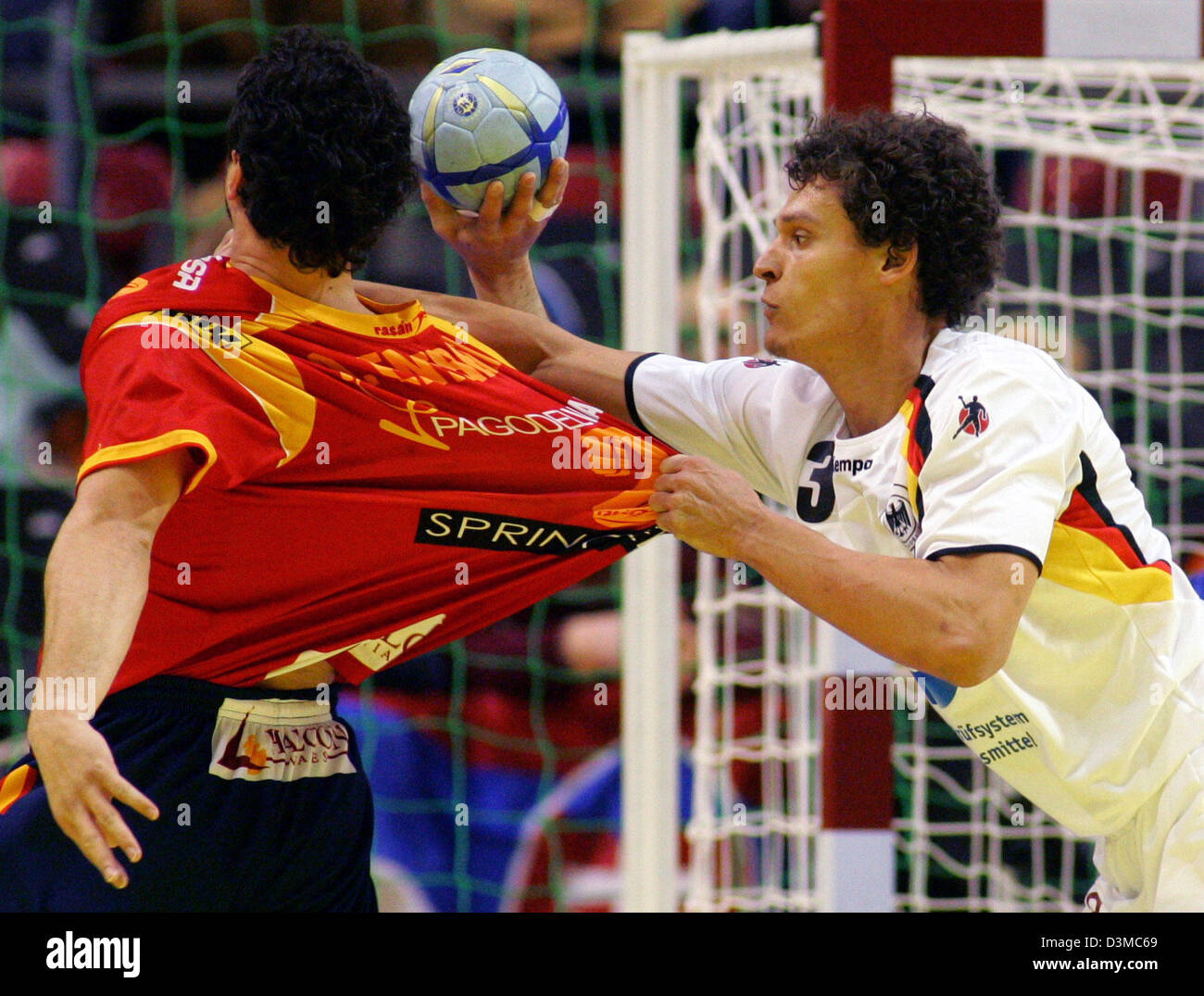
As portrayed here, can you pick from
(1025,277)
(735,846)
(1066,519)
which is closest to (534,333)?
(1066,519)

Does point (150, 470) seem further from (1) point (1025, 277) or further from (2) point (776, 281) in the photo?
(1) point (1025, 277)

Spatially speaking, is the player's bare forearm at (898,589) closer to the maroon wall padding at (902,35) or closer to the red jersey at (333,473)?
the red jersey at (333,473)

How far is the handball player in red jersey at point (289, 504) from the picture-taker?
2172 mm

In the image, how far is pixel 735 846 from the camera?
193 inches

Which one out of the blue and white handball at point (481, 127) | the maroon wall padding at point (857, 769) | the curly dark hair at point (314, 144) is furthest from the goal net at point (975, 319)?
the curly dark hair at point (314, 144)

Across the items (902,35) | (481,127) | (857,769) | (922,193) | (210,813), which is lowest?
(857,769)

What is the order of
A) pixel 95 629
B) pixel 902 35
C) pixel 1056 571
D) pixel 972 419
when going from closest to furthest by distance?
pixel 95 629 → pixel 972 419 → pixel 1056 571 → pixel 902 35

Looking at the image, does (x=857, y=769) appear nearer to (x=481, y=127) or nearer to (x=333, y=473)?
(x=333, y=473)

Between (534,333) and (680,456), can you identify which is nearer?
(680,456)

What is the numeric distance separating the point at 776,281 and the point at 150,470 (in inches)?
44.5

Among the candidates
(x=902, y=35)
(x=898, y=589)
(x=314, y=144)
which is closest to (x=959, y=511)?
(x=898, y=589)

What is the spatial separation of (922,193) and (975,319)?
2.87 ft

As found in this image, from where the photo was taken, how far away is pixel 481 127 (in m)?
2.56

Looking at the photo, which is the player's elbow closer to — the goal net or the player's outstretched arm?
the goal net
